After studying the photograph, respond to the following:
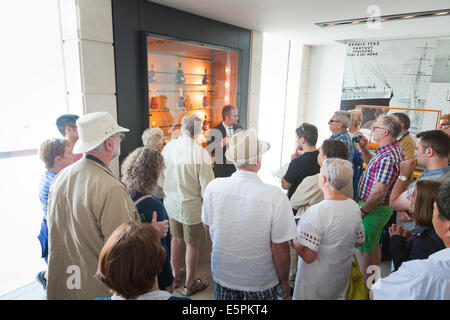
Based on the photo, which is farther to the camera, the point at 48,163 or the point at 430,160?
the point at 430,160

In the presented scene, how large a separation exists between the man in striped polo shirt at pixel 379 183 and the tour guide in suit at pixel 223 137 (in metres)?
1.69

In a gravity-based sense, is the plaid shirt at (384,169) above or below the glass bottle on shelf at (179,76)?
below

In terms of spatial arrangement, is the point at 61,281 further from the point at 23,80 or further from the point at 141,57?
the point at 141,57

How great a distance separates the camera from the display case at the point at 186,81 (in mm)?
3127

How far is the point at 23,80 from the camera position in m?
2.31

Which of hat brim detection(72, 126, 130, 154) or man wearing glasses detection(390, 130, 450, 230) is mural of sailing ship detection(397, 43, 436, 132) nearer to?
man wearing glasses detection(390, 130, 450, 230)

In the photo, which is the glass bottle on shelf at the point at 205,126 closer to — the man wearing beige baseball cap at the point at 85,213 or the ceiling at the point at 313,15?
the ceiling at the point at 313,15

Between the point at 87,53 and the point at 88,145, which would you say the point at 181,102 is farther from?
the point at 88,145

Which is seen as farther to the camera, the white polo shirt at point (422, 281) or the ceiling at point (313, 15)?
the ceiling at point (313, 15)

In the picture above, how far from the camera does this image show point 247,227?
137cm

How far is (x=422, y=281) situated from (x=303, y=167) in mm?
1254

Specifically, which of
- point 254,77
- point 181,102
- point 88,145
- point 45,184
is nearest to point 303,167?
point 88,145

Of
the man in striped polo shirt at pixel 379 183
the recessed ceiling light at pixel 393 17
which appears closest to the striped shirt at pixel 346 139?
the man in striped polo shirt at pixel 379 183

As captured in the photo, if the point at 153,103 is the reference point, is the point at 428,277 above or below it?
below
